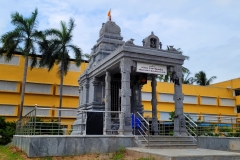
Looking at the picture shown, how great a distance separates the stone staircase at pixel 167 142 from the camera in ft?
32.9

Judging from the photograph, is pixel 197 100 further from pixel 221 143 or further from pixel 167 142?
pixel 167 142

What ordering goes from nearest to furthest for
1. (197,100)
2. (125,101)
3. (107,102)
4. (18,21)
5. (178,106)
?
(125,101), (178,106), (107,102), (18,21), (197,100)

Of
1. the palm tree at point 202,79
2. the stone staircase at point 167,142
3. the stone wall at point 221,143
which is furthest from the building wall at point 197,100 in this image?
the stone staircase at point 167,142

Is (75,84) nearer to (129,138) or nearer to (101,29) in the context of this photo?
(101,29)

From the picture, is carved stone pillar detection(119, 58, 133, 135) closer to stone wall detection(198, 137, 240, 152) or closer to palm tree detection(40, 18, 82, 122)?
stone wall detection(198, 137, 240, 152)

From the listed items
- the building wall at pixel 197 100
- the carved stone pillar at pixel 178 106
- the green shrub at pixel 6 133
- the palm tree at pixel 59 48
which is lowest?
the green shrub at pixel 6 133

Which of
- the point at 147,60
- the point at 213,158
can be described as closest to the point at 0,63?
the point at 147,60

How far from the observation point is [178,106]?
40.1 ft

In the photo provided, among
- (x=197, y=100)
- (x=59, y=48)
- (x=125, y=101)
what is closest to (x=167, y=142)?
(x=125, y=101)

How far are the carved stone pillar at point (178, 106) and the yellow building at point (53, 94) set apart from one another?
11.3 meters

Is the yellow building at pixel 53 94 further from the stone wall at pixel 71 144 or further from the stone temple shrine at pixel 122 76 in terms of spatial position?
the stone wall at pixel 71 144

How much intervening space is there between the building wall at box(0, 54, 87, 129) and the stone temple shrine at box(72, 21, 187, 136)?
45.4 ft

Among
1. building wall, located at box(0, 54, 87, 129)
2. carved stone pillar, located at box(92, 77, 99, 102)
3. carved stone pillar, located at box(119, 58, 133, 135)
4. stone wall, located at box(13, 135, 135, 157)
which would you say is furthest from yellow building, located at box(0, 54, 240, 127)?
stone wall, located at box(13, 135, 135, 157)

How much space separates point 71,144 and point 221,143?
24.7ft
